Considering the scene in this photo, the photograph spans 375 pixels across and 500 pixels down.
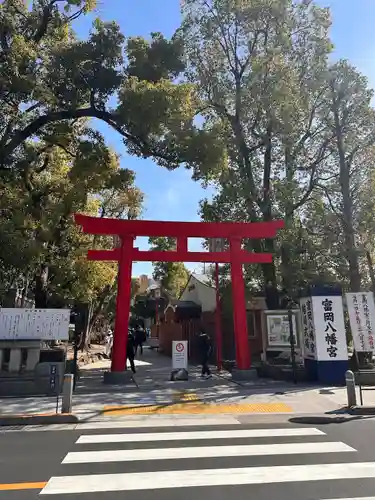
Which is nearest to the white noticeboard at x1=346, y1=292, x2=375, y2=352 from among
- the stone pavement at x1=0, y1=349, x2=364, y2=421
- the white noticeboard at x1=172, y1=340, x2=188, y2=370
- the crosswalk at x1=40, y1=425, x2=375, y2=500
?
the stone pavement at x1=0, y1=349, x2=364, y2=421

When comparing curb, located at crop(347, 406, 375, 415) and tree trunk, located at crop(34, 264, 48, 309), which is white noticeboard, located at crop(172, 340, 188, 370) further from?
tree trunk, located at crop(34, 264, 48, 309)

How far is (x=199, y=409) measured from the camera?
1027 cm

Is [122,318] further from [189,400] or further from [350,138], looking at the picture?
[350,138]

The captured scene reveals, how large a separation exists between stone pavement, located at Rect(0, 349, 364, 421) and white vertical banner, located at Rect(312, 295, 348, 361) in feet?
4.10

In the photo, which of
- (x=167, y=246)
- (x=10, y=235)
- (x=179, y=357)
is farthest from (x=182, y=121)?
(x=167, y=246)

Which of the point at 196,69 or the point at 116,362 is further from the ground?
the point at 196,69

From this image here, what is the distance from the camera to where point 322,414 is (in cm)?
961

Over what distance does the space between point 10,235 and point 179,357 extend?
23.0 feet

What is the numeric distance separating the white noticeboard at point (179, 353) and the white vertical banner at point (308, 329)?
4.12m

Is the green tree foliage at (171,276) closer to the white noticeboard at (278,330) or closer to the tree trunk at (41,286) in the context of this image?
the tree trunk at (41,286)

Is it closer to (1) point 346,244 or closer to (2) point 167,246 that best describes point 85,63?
(1) point 346,244

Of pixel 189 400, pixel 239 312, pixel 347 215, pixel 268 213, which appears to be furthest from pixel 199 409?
pixel 347 215

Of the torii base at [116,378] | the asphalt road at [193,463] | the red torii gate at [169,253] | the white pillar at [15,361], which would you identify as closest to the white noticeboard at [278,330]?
the red torii gate at [169,253]

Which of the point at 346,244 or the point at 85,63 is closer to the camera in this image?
the point at 85,63
